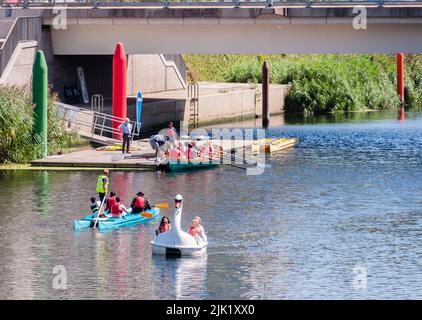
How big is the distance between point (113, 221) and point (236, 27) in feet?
101

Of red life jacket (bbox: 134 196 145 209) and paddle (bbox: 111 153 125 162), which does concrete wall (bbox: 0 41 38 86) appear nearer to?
paddle (bbox: 111 153 125 162)

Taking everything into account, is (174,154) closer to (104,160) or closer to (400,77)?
(104,160)

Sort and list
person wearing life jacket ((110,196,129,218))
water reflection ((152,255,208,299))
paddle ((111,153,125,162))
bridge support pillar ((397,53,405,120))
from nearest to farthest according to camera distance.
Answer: water reflection ((152,255,208,299)) → person wearing life jacket ((110,196,129,218)) → paddle ((111,153,125,162)) → bridge support pillar ((397,53,405,120))

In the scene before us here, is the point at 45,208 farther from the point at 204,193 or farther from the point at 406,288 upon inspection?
the point at 406,288

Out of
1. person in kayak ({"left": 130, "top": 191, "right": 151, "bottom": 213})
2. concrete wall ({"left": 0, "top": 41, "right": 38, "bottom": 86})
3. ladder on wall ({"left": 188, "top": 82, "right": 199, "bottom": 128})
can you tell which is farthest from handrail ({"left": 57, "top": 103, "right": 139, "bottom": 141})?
person in kayak ({"left": 130, "top": 191, "right": 151, "bottom": 213})

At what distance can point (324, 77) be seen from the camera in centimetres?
11038

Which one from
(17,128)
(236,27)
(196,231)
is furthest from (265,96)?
(196,231)

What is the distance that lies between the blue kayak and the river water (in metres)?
0.46

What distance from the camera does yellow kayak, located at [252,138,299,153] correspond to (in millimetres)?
74562

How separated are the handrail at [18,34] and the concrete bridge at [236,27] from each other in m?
1.30

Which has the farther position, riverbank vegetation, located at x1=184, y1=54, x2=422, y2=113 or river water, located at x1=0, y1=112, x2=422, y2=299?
riverbank vegetation, located at x1=184, y1=54, x2=422, y2=113

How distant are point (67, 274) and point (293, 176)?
949 inches

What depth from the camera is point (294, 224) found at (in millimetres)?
50938
